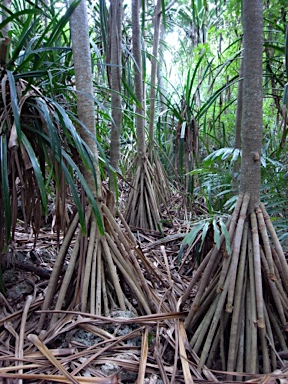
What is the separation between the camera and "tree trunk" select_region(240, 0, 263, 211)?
1483mm

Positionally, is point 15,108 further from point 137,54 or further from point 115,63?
point 137,54

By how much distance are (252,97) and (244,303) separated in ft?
2.79

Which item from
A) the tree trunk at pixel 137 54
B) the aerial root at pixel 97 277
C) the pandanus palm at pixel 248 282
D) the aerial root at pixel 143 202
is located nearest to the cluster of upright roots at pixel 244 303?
the pandanus palm at pixel 248 282

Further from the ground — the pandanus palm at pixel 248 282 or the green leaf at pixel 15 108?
the green leaf at pixel 15 108

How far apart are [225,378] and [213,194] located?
196cm

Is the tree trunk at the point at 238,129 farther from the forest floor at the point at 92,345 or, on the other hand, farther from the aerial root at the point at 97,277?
the aerial root at the point at 97,277

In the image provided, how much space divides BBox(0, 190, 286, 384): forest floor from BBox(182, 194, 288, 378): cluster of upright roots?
0.25 ft

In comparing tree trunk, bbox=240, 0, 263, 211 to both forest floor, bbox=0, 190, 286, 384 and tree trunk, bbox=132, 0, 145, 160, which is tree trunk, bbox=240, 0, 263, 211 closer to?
forest floor, bbox=0, 190, 286, 384

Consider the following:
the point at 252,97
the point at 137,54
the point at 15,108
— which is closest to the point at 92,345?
the point at 15,108

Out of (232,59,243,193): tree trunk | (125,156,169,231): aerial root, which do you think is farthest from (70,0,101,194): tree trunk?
(125,156,169,231): aerial root

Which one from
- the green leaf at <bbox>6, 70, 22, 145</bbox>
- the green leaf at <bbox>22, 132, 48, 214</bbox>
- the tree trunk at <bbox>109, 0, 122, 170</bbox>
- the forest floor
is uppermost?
the tree trunk at <bbox>109, 0, 122, 170</bbox>

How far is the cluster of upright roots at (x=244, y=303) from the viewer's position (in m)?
1.42

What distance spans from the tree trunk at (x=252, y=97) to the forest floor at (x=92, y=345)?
1.60ft

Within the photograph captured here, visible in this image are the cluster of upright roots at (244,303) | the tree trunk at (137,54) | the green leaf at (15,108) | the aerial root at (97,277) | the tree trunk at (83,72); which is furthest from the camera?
the tree trunk at (137,54)
